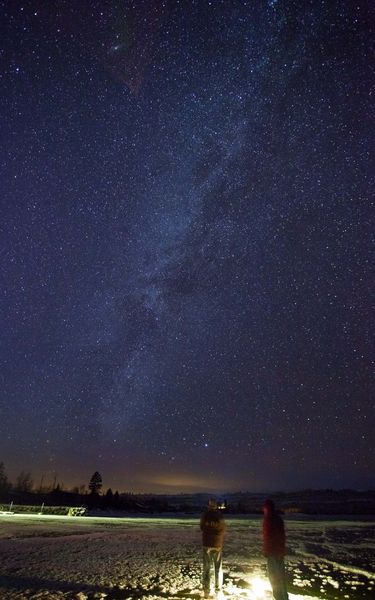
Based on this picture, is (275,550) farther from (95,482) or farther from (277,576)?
(95,482)

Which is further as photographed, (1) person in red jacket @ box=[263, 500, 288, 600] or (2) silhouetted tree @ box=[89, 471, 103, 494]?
(2) silhouetted tree @ box=[89, 471, 103, 494]

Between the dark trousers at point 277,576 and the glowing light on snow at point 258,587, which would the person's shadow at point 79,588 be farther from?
the dark trousers at point 277,576

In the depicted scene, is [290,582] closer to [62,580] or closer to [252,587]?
[252,587]

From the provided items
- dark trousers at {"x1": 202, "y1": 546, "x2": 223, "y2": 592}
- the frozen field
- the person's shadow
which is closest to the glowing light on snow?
the frozen field

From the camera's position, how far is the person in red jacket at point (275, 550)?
6.25 metres

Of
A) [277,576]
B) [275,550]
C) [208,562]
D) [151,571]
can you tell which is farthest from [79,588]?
[275,550]

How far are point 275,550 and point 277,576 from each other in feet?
1.42

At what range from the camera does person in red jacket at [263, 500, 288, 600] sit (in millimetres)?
6254

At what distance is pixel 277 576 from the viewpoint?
6289 mm

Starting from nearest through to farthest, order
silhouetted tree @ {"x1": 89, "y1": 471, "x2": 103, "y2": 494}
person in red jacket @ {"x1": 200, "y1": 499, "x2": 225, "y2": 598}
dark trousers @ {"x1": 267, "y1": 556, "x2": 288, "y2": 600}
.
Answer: dark trousers @ {"x1": 267, "y1": 556, "x2": 288, "y2": 600}
person in red jacket @ {"x1": 200, "y1": 499, "x2": 225, "y2": 598}
silhouetted tree @ {"x1": 89, "y1": 471, "x2": 103, "y2": 494}

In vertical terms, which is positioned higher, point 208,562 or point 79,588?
point 208,562

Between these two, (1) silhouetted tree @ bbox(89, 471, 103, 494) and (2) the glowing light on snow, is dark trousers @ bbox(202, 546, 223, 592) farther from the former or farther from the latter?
(1) silhouetted tree @ bbox(89, 471, 103, 494)

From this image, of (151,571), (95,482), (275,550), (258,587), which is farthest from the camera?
(95,482)

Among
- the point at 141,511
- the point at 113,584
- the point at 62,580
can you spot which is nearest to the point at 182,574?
the point at 113,584
